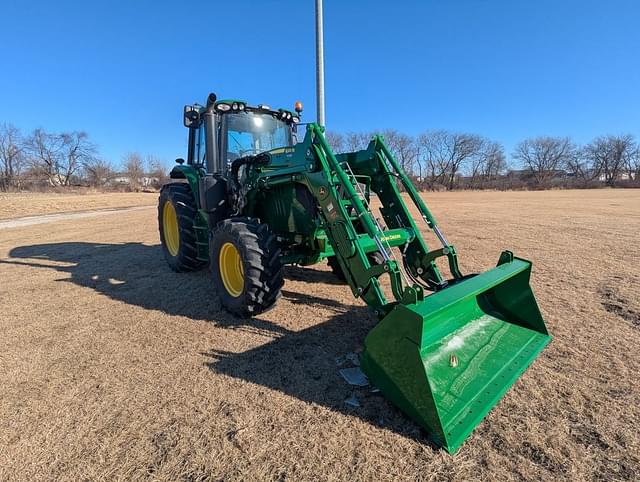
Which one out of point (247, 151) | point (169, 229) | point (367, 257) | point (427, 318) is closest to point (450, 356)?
point (427, 318)

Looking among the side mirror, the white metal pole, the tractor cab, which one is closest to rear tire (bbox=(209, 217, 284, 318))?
the tractor cab

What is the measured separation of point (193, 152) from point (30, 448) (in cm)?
516

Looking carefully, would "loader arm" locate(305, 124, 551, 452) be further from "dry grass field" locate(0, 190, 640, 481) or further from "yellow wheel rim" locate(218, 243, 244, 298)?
"yellow wheel rim" locate(218, 243, 244, 298)

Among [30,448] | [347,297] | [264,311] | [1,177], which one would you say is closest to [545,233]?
[347,297]

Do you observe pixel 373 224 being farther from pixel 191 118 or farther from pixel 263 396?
pixel 191 118

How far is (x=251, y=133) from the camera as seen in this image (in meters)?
5.39

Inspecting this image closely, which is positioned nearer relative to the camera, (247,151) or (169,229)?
(247,151)

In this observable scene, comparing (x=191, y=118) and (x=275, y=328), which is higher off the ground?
(x=191, y=118)

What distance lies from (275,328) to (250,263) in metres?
0.79

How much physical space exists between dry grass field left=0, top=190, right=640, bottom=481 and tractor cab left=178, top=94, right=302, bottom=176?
2111mm

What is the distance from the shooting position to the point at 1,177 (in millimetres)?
54344

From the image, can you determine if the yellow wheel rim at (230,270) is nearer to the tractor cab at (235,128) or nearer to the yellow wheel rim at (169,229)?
the tractor cab at (235,128)

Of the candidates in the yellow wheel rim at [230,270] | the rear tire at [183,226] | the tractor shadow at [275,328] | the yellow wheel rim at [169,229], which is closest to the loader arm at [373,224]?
the tractor shadow at [275,328]

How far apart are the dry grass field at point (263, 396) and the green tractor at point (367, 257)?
23 cm
